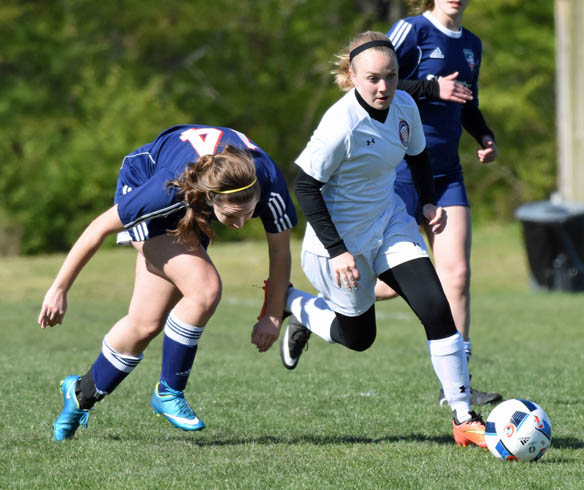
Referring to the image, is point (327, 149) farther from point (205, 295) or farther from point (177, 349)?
point (177, 349)

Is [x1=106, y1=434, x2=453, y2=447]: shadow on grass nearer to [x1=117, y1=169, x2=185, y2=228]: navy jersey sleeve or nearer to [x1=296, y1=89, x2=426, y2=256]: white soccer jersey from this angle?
[x1=296, y1=89, x2=426, y2=256]: white soccer jersey

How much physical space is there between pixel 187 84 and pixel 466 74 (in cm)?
2498

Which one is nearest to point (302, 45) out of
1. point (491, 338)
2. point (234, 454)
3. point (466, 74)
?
point (491, 338)

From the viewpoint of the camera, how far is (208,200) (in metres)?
4.54

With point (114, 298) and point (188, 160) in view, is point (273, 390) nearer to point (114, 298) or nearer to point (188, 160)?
point (188, 160)

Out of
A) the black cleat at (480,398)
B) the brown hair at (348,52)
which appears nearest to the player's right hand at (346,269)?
the brown hair at (348,52)

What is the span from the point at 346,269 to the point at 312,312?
1.04 meters

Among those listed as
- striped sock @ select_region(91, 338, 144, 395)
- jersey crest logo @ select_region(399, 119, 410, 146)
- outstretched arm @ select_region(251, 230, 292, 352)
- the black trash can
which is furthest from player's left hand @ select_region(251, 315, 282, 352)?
the black trash can

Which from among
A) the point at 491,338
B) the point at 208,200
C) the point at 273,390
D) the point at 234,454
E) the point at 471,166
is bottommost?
the point at 471,166

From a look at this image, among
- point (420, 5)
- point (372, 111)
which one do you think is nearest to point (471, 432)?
point (372, 111)

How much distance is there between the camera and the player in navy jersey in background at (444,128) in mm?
5938

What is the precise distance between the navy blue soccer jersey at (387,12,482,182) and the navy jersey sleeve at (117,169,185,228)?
1.88 metres

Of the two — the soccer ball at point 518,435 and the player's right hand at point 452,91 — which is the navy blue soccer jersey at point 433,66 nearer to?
the player's right hand at point 452,91

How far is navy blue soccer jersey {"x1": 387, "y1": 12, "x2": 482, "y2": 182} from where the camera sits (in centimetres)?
596
